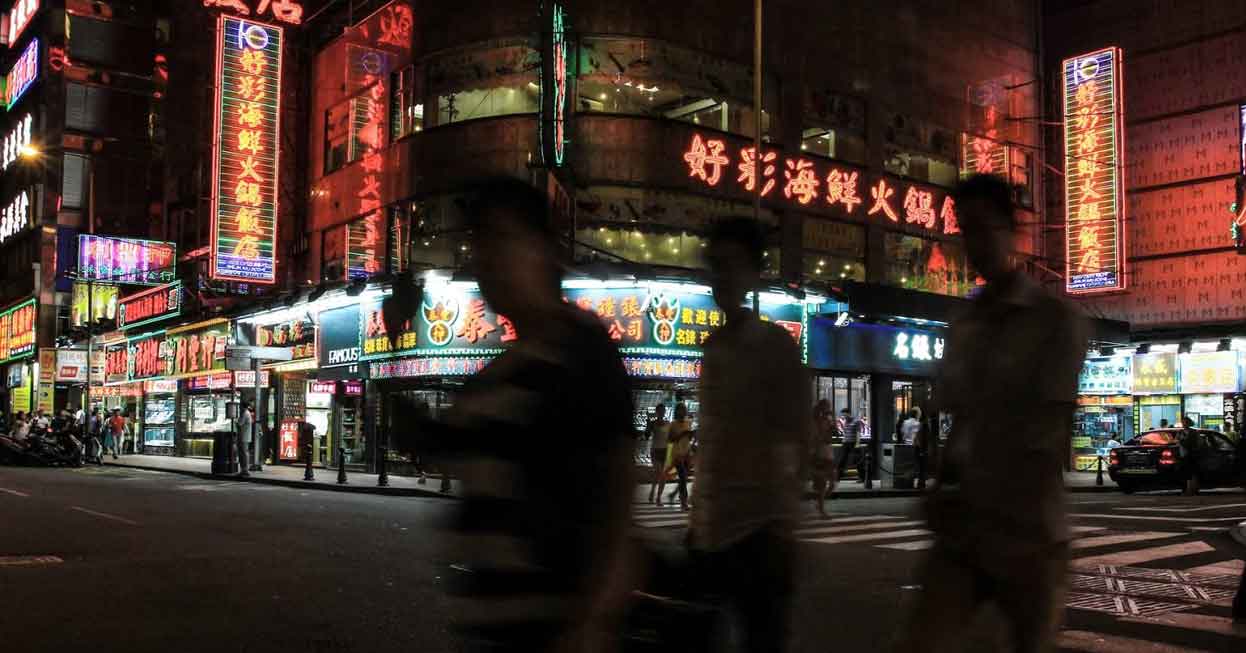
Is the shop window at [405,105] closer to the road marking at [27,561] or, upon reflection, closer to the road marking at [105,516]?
the road marking at [105,516]

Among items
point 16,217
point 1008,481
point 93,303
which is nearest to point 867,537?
point 1008,481

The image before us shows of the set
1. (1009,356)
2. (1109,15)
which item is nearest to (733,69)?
(1109,15)

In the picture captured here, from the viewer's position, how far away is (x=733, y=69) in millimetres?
28547

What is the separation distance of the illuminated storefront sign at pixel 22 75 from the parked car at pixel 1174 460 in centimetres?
5531

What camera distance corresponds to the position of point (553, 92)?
83.0 feet

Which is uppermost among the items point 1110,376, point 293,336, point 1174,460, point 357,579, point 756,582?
point 293,336

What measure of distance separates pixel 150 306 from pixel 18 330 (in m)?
21.4

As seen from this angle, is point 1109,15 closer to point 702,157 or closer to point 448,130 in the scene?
point 702,157

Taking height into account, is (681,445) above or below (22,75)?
below

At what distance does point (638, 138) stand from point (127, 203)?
39.4m

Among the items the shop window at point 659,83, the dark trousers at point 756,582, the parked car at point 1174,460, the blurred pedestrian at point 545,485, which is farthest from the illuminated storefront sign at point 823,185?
the blurred pedestrian at point 545,485

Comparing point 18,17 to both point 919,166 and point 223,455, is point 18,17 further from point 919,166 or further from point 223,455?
point 919,166

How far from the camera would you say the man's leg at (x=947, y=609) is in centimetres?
340

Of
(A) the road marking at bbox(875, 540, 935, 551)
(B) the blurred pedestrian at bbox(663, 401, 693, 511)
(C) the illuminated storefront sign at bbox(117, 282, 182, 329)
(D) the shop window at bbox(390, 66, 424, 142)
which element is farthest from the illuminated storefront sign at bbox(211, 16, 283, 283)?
(A) the road marking at bbox(875, 540, 935, 551)
